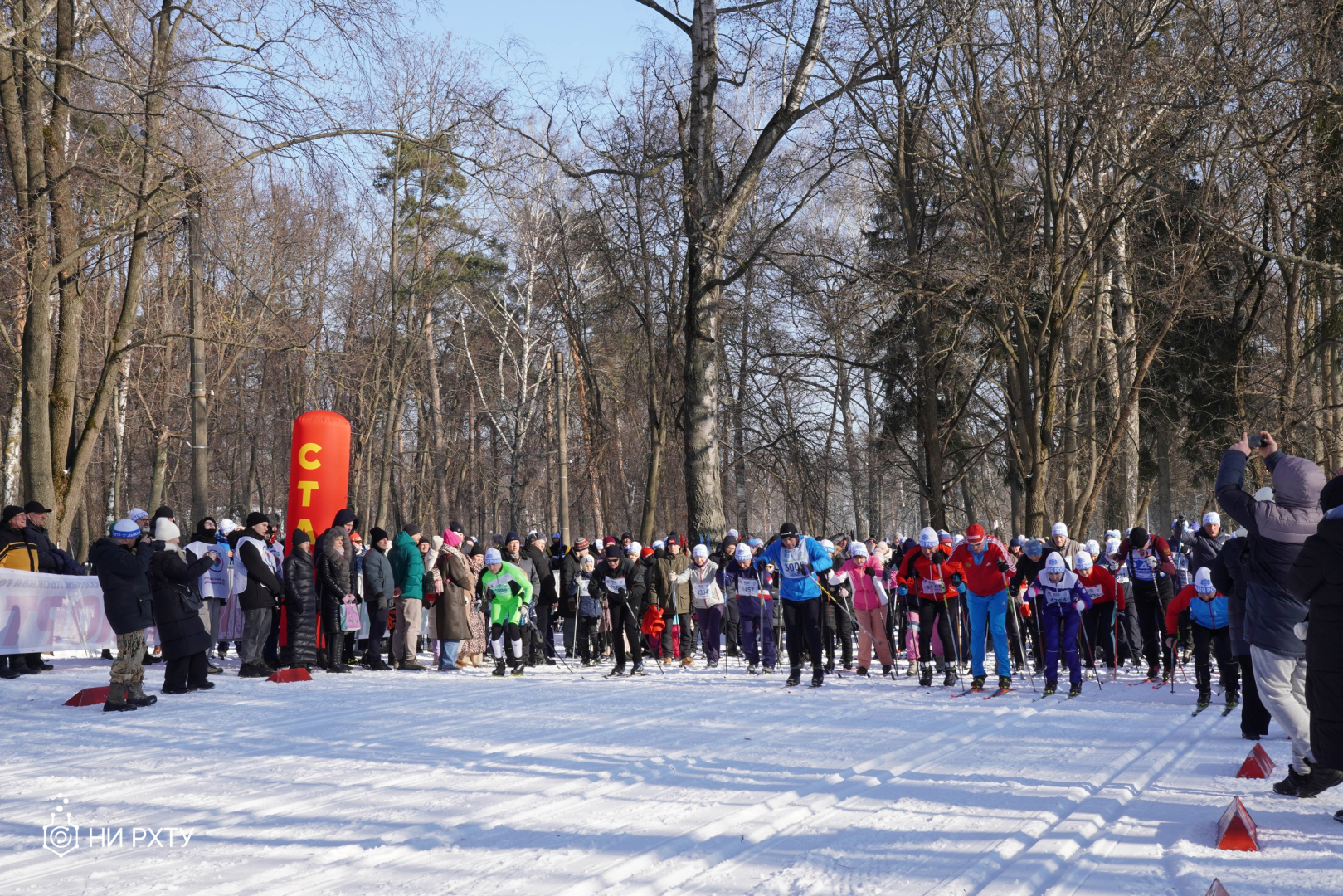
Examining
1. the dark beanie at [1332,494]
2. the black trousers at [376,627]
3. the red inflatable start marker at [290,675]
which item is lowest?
the red inflatable start marker at [290,675]

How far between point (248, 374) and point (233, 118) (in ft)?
106

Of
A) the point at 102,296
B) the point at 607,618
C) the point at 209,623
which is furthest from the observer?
the point at 102,296

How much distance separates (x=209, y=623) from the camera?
14.6 metres

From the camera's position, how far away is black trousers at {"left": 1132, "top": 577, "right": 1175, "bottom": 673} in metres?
13.8

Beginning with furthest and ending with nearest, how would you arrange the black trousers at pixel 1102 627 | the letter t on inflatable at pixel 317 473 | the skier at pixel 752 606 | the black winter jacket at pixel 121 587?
1. the letter t on inflatable at pixel 317 473
2. the skier at pixel 752 606
3. the black trousers at pixel 1102 627
4. the black winter jacket at pixel 121 587

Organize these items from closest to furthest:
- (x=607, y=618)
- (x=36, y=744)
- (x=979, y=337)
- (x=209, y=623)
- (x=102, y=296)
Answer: (x=36, y=744) → (x=209, y=623) → (x=607, y=618) → (x=979, y=337) → (x=102, y=296)

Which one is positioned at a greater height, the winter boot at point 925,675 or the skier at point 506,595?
the skier at point 506,595

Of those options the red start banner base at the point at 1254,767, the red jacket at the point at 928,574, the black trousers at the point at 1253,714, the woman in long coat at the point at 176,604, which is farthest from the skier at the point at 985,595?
the woman in long coat at the point at 176,604

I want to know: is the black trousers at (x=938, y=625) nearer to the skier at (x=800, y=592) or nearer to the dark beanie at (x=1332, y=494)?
the skier at (x=800, y=592)

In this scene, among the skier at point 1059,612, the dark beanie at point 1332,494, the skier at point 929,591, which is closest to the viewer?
the dark beanie at point 1332,494

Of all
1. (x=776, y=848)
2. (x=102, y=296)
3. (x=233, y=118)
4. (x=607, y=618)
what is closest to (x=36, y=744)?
(x=776, y=848)

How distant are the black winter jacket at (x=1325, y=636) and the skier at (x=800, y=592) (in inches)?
275

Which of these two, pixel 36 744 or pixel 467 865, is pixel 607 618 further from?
pixel 467 865

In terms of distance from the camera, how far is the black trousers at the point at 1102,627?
47.0 feet
